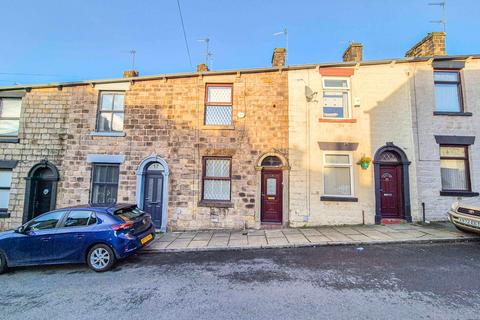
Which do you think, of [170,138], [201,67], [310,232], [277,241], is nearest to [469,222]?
[310,232]

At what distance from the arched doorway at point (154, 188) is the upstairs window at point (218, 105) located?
109 inches

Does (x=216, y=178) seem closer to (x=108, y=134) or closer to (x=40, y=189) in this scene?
(x=108, y=134)

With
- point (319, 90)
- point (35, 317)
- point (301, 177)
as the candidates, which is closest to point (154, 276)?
point (35, 317)

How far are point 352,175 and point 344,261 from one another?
4661 millimetres

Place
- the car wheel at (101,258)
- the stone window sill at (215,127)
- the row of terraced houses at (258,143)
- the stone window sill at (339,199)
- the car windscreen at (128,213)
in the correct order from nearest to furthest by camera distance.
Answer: the car wheel at (101,258), the car windscreen at (128,213), the stone window sill at (339,199), the row of terraced houses at (258,143), the stone window sill at (215,127)

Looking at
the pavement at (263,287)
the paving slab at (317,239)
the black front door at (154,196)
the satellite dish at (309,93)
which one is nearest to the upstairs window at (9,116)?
the black front door at (154,196)

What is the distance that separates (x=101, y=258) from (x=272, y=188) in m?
6.29

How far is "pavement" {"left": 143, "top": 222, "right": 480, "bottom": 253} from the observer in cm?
698

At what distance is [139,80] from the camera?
1023cm

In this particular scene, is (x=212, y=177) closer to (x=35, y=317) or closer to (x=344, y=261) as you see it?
(x=344, y=261)

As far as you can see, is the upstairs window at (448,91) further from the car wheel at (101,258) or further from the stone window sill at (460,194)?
the car wheel at (101,258)

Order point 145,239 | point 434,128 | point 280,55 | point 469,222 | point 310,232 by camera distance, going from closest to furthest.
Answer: point 145,239, point 469,222, point 310,232, point 434,128, point 280,55

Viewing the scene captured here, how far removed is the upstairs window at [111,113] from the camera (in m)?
10.1

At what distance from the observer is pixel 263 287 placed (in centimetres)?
436
